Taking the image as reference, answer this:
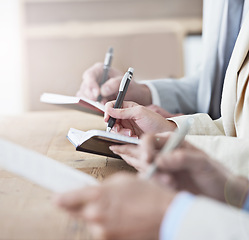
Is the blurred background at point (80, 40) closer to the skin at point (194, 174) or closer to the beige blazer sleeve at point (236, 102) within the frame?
the beige blazer sleeve at point (236, 102)

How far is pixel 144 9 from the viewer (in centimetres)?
274

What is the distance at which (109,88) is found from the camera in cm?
107

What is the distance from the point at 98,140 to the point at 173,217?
31 cm

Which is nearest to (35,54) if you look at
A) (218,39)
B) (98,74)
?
(98,74)

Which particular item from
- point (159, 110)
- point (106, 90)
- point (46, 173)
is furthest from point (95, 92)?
point (46, 173)

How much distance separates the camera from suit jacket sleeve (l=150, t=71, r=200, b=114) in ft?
3.81

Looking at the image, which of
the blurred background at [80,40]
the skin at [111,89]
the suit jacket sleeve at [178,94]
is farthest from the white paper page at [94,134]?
the blurred background at [80,40]

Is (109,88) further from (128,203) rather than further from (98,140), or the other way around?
(128,203)

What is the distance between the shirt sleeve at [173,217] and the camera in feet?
1.24

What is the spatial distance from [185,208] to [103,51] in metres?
2.41

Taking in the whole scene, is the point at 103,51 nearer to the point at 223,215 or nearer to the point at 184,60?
the point at 184,60

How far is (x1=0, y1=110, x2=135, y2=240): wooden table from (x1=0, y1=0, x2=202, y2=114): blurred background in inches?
60.7

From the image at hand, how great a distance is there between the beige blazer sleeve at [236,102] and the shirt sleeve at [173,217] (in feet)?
1.20

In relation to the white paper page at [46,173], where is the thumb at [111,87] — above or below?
below
